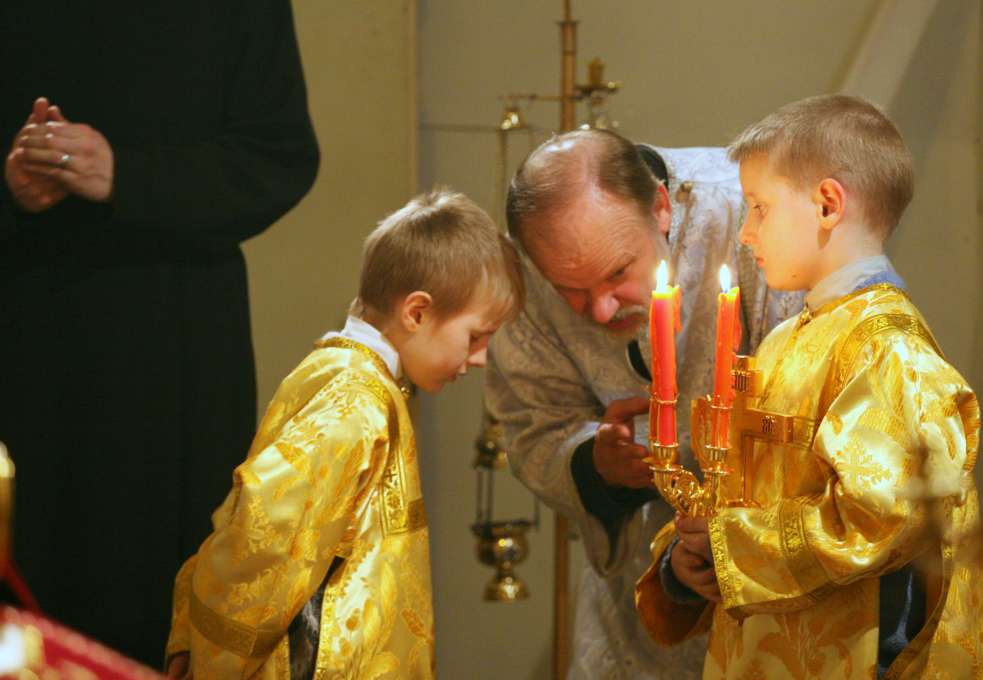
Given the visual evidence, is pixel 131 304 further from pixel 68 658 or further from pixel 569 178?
pixel 68 658

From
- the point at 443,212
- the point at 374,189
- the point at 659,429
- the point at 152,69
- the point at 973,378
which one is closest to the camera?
the point at 659,429

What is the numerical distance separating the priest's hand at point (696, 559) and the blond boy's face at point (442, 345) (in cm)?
53

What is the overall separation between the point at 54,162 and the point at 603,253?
1.02 metres

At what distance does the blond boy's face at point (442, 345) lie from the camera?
7.72 feet

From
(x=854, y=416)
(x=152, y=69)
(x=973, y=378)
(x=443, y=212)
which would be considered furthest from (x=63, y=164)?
(x=973, y=378)

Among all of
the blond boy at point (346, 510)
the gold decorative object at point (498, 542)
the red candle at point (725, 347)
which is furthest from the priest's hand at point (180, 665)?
the gold decorative object at point (498, 542)

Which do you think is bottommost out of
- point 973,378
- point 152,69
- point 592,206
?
point 973,378

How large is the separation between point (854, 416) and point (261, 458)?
33.4 inches

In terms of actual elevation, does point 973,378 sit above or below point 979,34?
below

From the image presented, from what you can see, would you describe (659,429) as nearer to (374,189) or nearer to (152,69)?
(152,69)

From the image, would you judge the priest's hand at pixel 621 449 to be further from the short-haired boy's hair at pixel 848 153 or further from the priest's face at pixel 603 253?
the short-haired boy's hair at pixel 848 153

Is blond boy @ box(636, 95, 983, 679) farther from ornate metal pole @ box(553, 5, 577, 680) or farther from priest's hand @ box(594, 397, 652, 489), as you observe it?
ornate metal pole @ box(553, 5, 577, 680)

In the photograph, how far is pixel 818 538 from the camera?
5.96 ft

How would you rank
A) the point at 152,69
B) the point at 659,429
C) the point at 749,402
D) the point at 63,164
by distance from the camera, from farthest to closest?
the point at 152,69 → the point at 63,164 → the point at 749,402 → the point at 659,429
